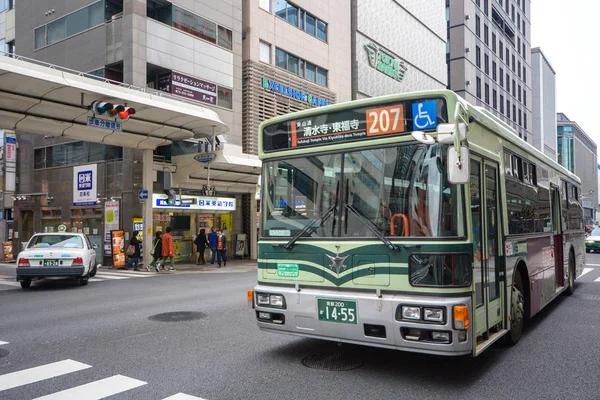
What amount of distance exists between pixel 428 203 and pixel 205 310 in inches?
252

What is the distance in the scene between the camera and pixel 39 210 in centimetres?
2709

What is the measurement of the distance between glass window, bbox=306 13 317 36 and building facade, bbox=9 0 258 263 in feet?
19.5

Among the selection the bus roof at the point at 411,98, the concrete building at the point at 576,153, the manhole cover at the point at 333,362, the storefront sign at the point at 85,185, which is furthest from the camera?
the concrete building at the point at 576,153

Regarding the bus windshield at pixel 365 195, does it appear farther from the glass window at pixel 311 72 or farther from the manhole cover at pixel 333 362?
the glass window at pixel 311 72

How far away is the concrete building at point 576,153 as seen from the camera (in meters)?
119

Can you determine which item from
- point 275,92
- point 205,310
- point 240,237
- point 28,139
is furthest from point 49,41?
point 205,310

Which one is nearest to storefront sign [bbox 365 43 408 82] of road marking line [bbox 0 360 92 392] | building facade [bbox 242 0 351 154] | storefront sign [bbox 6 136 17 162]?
building facade [bbox 242 0 351 154]

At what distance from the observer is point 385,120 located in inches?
224

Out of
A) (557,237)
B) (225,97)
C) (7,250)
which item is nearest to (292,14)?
(225,97)

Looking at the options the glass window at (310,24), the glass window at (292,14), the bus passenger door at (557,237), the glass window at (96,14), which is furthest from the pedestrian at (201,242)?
the bus passenger door at (557,237)

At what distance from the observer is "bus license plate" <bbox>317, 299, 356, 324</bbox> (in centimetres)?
552

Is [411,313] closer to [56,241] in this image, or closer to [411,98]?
[411,98]

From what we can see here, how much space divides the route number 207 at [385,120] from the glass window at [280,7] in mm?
24981

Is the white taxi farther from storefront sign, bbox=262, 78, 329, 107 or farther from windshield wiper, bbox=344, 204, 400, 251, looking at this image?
storefront sign, bbox=262, 78, 329, 107
